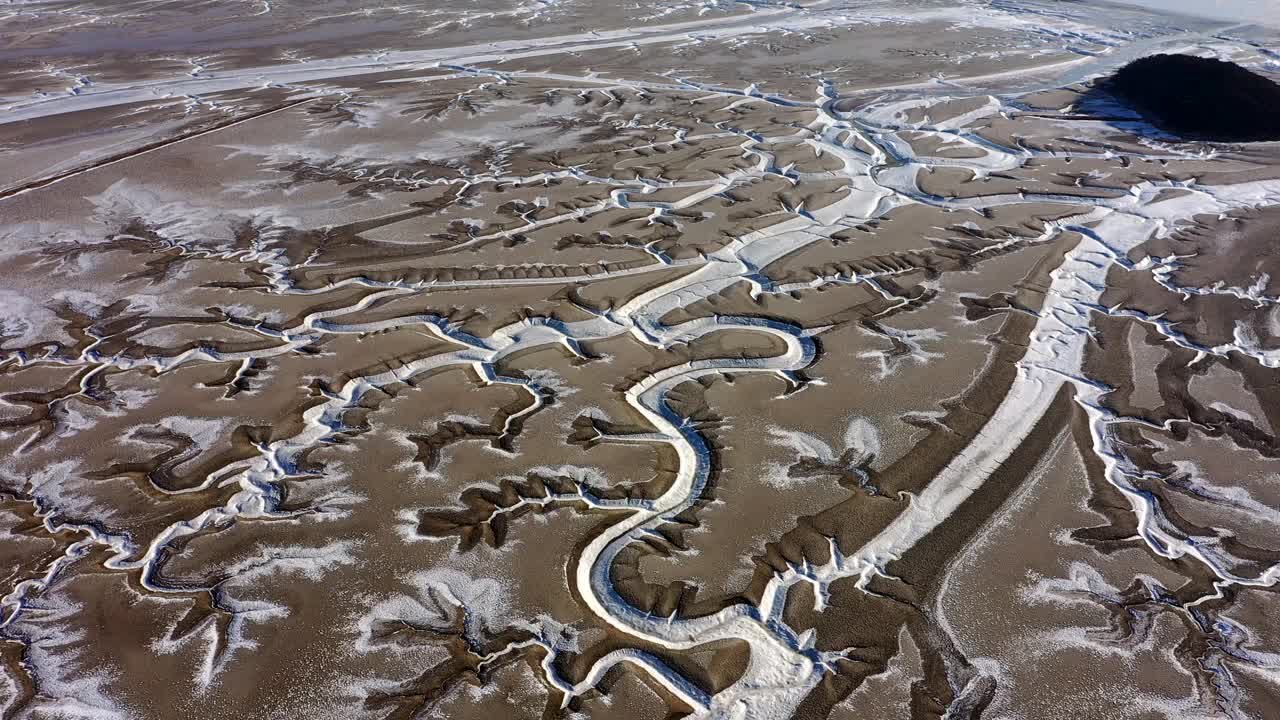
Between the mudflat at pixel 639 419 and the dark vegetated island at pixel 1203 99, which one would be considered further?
the dark vegetated island at pixel 1203 99

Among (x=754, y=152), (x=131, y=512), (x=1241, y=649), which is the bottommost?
(x=1241, y=649)

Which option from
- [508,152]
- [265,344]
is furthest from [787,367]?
[508,152]

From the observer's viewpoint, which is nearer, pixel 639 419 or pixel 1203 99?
pixel 639 419

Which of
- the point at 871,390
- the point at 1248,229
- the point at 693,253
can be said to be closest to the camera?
the point at 871,390

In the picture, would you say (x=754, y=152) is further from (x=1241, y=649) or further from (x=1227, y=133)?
(x=1241, y=649)

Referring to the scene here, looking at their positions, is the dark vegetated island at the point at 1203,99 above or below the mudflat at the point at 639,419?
above

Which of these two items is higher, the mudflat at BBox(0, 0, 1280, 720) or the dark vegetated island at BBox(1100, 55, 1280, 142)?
the dark vegetated island at BBox(1100, 55, 1280, 142)

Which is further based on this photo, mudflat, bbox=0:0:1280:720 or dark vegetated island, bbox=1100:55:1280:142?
dark vegetated island, bbox=1100:55:1280:142

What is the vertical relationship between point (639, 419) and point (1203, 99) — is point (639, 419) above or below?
below
